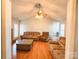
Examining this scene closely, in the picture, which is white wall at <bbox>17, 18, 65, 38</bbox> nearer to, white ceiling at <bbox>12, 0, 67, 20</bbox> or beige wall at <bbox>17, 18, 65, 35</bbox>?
beige wall at <bbox>17, 18, 65, 35</bbox>

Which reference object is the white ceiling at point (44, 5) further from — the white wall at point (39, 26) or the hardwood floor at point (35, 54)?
the white wall at point (39, 26)

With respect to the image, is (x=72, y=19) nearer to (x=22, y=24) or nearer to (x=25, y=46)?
(x=25, y=46)

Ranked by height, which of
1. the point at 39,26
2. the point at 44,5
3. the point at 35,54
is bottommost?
the point at 35,54

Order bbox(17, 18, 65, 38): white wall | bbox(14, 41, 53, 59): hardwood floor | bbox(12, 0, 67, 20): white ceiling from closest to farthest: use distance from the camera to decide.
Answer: bbox(12, 0, 67, 20): white ceiling < bbox(14, 41, 53, 59): hardwood floor < bbox(17, 18, 65, 38): white wall

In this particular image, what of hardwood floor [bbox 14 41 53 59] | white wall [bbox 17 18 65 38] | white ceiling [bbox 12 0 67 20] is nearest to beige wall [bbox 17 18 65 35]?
white wall [bbox 17 18 65 38]

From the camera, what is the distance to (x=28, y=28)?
11.9 meters

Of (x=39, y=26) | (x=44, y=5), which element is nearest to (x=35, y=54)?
(x=44, y=5)

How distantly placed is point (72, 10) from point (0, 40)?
93 centimetres

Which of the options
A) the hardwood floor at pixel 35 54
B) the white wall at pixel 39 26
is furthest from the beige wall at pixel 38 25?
the hardwood floor at pixel 35 54

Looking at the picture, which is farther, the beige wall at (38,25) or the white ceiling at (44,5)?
the beige wall at (38,25)

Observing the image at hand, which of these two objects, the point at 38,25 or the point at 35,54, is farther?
the point at 38,25

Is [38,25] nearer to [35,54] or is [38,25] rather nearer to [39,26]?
[39,26]

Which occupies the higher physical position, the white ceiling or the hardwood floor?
the white ceiling

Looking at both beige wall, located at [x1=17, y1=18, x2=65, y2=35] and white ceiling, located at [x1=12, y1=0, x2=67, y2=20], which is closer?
white ceiling, located at [x1=12, y1=0, x2=67, y2=20]
